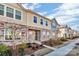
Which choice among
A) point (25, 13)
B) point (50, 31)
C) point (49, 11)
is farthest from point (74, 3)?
point (25, 13)

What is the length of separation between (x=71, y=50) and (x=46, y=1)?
4.84ft

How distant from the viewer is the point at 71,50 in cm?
447

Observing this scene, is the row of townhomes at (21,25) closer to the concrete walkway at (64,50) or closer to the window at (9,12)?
the window at (9,12)

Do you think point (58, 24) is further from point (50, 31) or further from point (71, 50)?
point (71, 50)

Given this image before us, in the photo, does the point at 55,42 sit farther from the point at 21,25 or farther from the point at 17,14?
the point at 17,14

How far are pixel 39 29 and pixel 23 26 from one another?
1.52ft

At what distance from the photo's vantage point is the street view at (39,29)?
4328mm

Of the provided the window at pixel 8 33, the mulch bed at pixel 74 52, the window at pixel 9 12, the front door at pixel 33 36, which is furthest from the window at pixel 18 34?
the mulch bed at pixel 74 52

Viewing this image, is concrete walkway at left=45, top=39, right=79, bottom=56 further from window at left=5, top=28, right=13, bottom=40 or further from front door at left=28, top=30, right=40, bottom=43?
window at left=5, top=28, right=13, bottom=40

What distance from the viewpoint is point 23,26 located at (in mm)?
4516

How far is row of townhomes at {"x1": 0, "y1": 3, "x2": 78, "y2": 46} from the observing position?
4312mm

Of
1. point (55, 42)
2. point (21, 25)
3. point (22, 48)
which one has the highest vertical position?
point (21, 25)

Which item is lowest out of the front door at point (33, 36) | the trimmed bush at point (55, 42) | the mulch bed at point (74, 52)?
the mulch bed at point (74, 52)

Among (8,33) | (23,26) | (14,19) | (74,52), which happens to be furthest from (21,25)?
(74,52)
